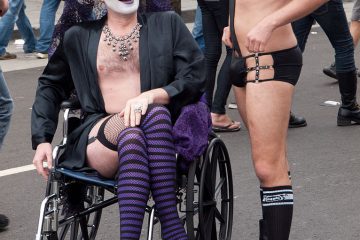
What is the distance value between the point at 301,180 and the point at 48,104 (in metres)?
2.04

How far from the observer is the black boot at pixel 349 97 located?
6.77 meters

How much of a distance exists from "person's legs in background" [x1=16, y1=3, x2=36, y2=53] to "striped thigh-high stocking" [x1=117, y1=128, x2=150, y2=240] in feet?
23.6

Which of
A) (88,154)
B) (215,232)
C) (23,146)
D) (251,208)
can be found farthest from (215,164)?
(23,146)

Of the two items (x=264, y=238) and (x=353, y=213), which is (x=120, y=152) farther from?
(x=353, y=213)

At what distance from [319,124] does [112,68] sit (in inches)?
126

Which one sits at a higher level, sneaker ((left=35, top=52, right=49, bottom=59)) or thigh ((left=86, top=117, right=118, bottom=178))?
thigh ((left=86, top=117, right=118, bottom=178))

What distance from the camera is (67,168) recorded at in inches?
151

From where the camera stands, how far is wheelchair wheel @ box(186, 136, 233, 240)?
376 cm

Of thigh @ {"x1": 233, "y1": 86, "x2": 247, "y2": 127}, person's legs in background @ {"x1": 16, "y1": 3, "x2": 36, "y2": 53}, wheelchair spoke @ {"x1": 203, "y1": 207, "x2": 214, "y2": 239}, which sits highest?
thigh @ {"x1": 233, "y1": 86, "x2": 247, "y2": 127}

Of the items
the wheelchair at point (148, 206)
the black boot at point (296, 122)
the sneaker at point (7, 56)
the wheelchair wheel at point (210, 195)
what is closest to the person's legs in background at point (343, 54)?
the black boot at point (296, 122)

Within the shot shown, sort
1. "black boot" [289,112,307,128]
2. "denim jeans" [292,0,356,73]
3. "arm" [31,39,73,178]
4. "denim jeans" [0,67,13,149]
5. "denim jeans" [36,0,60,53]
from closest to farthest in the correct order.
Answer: "arm" [31,39,73,178] → "denim jeans" [0,67,13,149] → "denim jeans" [292,0,356,73] → "black boot" [289,112,307,128] → "denim jeans" [36,0,60,53]

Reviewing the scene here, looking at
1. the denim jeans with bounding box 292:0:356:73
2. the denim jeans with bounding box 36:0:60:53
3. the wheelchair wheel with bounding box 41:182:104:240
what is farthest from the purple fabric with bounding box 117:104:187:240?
the denim jeans with bounding box 36:0:60:53

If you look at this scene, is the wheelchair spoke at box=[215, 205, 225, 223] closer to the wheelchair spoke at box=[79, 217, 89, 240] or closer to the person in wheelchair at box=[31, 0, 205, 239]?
the person in wheelchair at box=[31, 0, 205, 239]

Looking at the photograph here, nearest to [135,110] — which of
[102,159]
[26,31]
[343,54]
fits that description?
[102,159]
